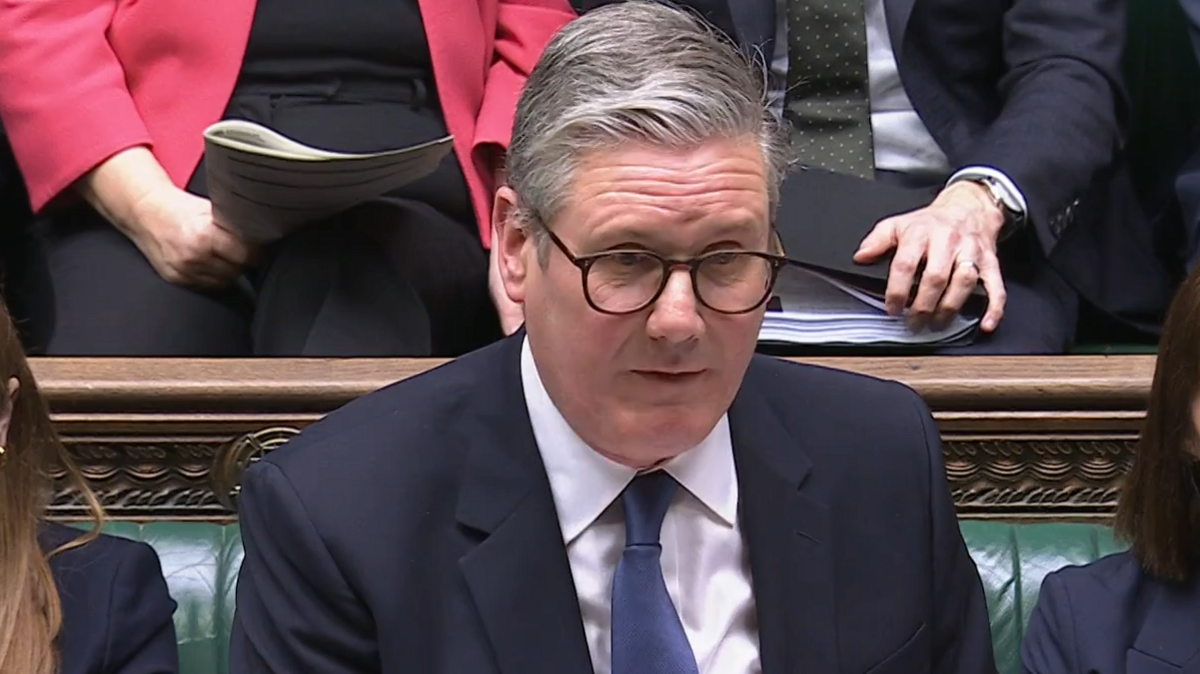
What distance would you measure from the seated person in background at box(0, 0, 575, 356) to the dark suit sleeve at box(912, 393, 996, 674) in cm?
56

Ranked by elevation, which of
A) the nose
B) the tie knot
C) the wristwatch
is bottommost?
the wristwatch

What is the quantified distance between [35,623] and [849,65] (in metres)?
0.95

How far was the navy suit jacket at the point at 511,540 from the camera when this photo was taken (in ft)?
3.18

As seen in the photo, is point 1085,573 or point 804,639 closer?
point 804,639

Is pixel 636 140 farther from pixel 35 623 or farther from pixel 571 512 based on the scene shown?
pixel 35 623

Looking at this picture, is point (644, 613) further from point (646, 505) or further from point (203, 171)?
point (203, 171)

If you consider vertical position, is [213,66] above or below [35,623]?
above

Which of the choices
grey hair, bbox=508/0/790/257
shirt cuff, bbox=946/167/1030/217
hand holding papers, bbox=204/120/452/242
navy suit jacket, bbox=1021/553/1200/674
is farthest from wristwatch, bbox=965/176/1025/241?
grey hair, bbox=508/0/790/257

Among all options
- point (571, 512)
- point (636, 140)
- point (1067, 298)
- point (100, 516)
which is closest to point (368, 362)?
point (100, 516)

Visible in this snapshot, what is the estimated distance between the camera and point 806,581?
A: 1019mm

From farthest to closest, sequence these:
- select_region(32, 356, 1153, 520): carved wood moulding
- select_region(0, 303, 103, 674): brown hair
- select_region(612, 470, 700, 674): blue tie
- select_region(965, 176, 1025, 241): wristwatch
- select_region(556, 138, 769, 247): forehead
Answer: select_region(965, 176, 1025, 241): wristwatch, select_region(32, 356, 1153, 520): carved wood moulding, select_region(0, 303, 103, 674): brown hair, select_region(612, 470, 700, 674): blue tie, select_region(556, 138, 769, 247): forehead

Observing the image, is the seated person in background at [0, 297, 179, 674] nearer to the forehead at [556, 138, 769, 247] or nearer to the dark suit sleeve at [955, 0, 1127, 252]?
the forehead at [556, 138, 769, 247]

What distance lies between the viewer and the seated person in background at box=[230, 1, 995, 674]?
2.94ft

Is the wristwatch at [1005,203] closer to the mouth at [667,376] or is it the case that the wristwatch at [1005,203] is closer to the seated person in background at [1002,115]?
the seated person in background at [1002,115]
